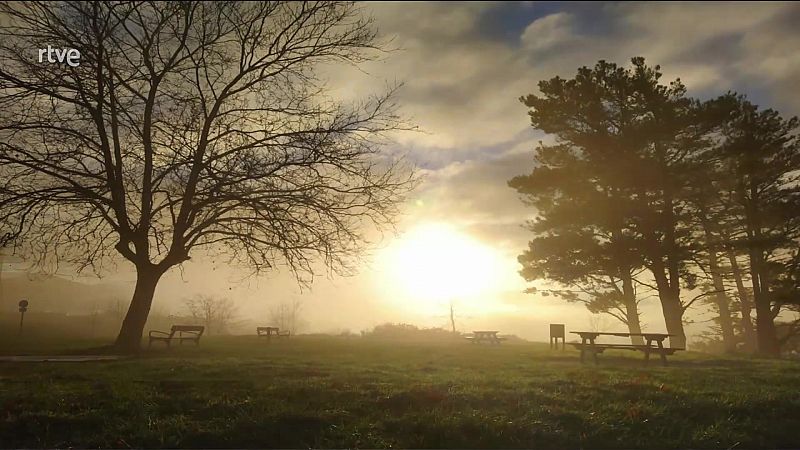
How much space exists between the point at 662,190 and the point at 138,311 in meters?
24.2

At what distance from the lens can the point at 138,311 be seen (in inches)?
714

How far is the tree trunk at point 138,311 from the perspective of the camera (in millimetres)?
17844

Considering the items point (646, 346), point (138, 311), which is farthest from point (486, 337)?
point (138, 311)

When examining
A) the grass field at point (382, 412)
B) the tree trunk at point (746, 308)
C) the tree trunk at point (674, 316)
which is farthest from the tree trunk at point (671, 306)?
the grass field at point (382, 412)

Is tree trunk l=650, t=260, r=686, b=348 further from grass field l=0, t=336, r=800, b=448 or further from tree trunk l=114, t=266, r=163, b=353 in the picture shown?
tree trunk l=114, t=266, r=163, b=353

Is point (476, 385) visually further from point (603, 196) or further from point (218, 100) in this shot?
point (603, 196)

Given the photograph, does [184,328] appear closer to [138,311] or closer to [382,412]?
[138,311]

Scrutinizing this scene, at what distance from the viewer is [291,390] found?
8.95 meters

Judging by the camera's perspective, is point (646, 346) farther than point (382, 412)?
Yes

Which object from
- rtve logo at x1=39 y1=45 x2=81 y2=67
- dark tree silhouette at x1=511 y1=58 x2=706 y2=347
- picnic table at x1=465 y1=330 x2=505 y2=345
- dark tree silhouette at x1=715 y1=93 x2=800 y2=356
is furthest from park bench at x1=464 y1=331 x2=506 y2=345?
rtve logo at x1=39 y1=45 x2=81 y2=67

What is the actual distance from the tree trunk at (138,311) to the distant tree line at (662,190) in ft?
63.3

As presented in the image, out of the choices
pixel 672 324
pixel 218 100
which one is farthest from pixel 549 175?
pixel 218 100

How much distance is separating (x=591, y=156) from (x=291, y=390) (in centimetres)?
2358

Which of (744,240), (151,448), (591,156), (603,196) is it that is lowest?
(151,448)
